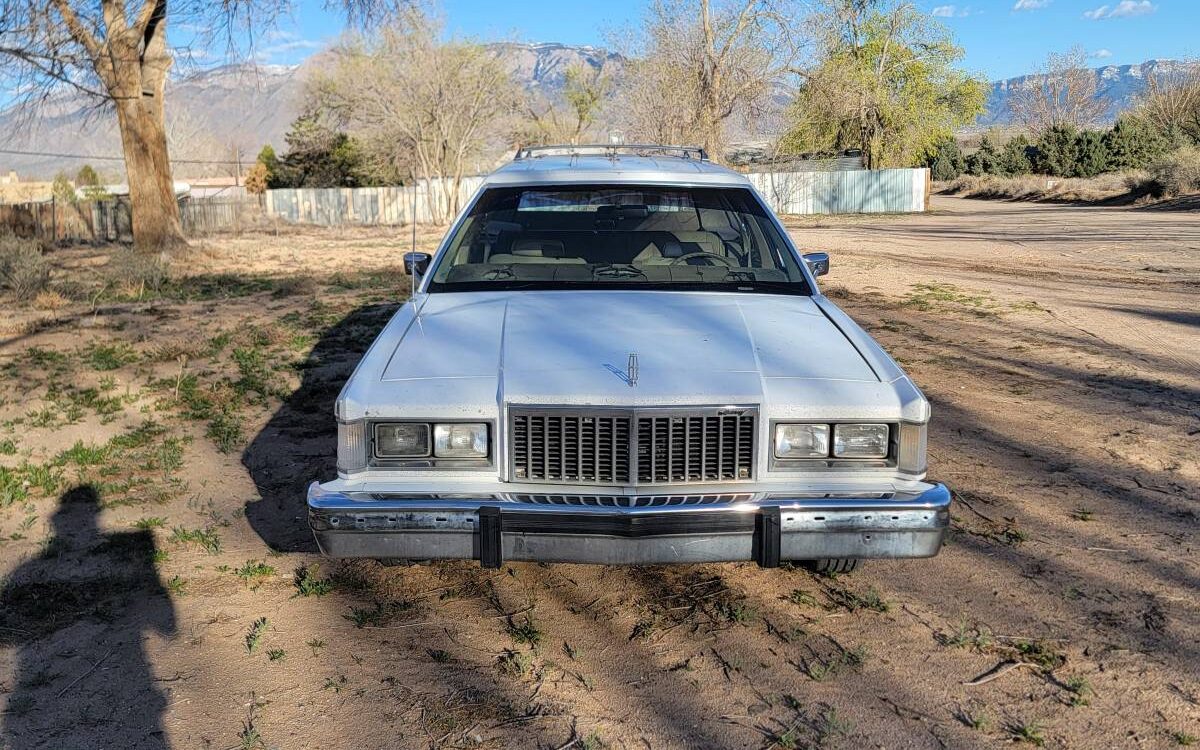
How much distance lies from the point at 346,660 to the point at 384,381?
0.96 meters

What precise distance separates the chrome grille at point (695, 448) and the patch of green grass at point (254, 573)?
5.75ft

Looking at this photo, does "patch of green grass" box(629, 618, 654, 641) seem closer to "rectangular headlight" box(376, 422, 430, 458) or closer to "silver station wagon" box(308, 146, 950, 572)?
"silver station wagon" box(308, 146, 950, 572)

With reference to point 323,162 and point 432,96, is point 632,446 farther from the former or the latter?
point 323,162

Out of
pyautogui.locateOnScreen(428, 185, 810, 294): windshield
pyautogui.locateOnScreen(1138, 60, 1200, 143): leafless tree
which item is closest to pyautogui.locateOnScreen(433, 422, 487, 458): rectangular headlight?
pyautogui.locateOnScreen(428, 185, 810, 294): windshield

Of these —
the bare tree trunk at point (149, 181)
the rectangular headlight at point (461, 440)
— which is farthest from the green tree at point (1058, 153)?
the rectangular headlight at point (461, 440)

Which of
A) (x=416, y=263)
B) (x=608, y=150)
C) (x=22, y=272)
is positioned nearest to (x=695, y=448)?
(x=416, y=263)

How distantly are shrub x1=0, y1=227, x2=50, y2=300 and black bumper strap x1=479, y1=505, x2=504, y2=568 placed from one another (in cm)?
1112

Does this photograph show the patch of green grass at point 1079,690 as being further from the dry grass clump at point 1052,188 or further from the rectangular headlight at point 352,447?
the dry grass clump at point 1052,188

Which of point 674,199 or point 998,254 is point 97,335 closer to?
point 674,199

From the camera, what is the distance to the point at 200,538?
4.43 meters

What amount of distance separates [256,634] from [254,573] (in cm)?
59

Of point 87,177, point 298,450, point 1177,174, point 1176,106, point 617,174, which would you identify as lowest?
point 298,450

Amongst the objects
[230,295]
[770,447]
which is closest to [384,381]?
[770,447]

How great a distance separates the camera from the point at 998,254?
56.9ft
